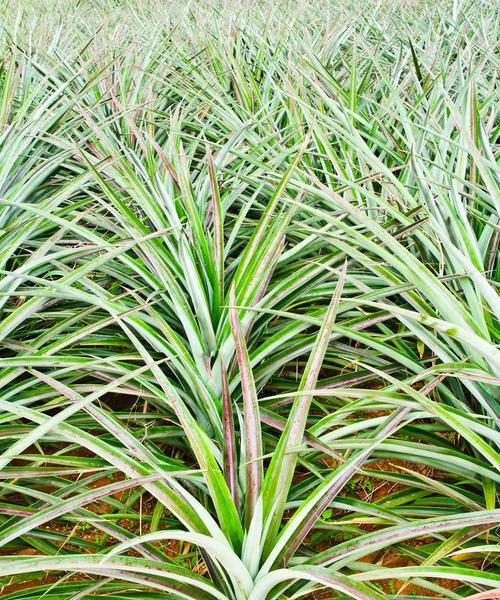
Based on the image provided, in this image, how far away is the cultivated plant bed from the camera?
21.0 inches

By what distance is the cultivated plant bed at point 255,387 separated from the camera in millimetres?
533

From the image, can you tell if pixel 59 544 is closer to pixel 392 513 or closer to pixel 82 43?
pixel 392 513

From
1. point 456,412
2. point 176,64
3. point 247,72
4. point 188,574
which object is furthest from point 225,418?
point 176,64

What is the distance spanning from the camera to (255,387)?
2.30 feet

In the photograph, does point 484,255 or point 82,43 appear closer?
point 484,255

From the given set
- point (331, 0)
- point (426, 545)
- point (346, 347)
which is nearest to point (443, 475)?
point (426, 545)

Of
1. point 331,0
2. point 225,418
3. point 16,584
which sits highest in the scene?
point 331,0

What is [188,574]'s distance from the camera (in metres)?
0.52

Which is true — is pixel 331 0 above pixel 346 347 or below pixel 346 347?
above

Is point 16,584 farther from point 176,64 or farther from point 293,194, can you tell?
point 176,64

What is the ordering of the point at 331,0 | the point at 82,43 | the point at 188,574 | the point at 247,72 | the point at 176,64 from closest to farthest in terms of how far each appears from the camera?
the point at 188,574 → the point at 247,72 → the point at 176,64 → the point at 82,43 → the point at 331,0

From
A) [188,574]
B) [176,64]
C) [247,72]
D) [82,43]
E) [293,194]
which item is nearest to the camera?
[188,574]

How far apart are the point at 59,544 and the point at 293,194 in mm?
788

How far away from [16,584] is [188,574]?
301mm
